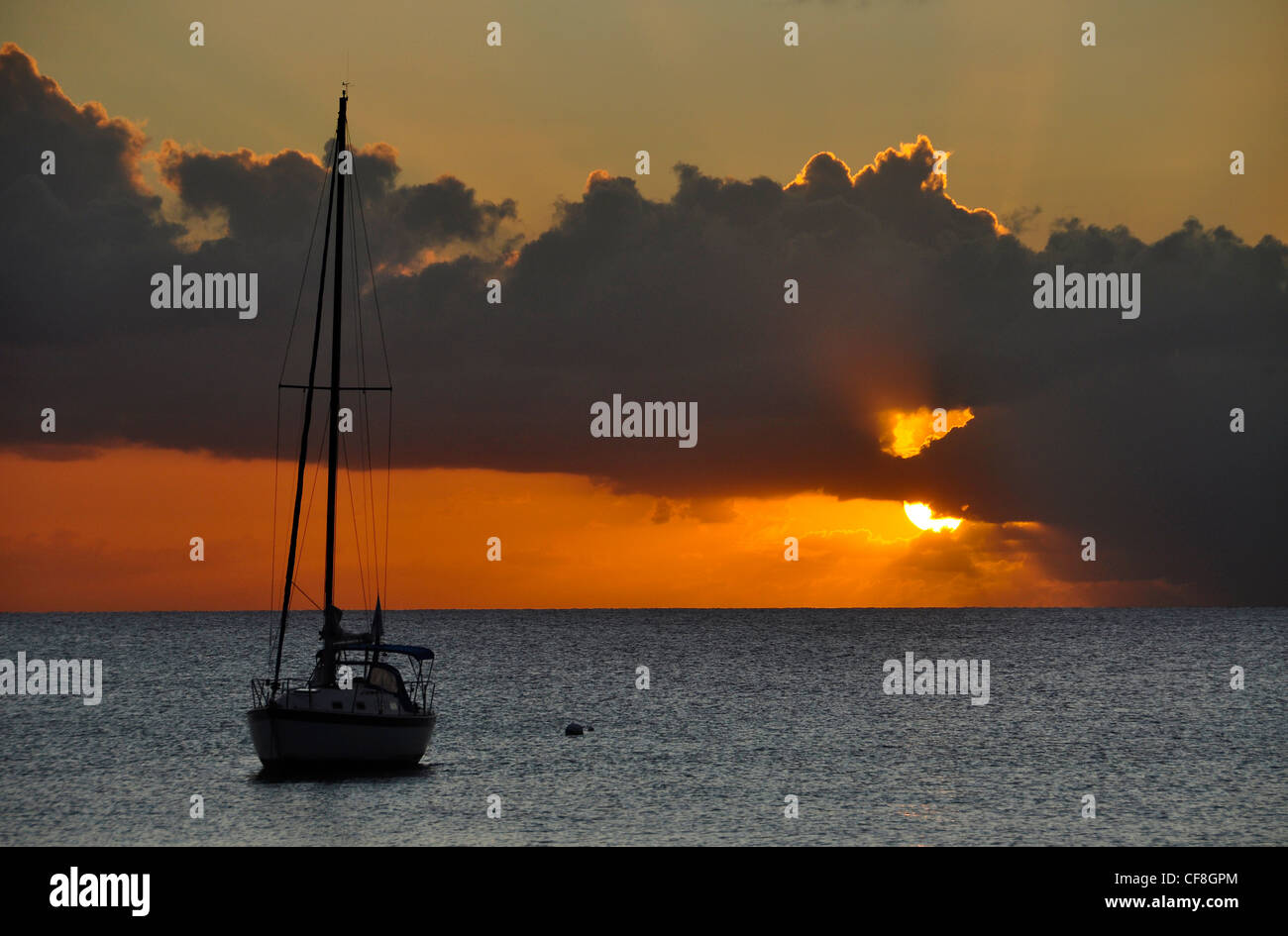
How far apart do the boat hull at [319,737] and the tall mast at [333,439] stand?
1485 millimetres

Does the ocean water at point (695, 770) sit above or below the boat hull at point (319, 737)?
below

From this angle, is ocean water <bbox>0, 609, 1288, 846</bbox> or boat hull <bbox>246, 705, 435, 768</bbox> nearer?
ocean water <bbox>0, 609, 1288, 846</bbox>

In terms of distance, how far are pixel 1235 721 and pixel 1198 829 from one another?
4800 centimetres

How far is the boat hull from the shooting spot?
42.8 m

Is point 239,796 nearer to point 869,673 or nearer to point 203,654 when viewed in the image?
point 869,673

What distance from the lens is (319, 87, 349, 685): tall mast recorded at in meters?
43.3

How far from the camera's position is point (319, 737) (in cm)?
4288

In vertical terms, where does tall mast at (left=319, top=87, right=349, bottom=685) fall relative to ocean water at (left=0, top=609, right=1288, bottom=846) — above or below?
above

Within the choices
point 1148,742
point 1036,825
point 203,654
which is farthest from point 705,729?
point 203,654

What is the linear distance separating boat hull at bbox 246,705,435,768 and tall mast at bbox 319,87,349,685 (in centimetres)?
148

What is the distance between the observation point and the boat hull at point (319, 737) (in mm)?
42750

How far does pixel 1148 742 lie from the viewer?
223 ft
